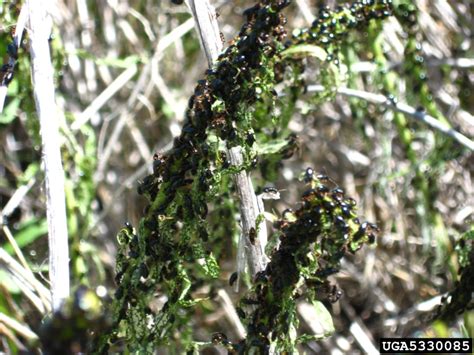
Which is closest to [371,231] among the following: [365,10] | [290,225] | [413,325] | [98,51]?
[290,225]

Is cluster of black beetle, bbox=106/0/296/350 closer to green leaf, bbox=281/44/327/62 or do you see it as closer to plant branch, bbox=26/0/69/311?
plant branch, bbox=26/0/69/311

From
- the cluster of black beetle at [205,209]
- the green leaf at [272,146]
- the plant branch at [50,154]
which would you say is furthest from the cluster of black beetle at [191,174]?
the green leaf at [272,146]

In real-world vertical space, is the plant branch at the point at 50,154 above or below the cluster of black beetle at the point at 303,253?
above

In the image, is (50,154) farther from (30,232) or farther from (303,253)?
(30,232)

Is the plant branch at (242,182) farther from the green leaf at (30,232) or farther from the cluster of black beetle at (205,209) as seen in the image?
the green leaf at (30,232)

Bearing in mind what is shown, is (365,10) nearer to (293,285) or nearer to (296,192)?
(293,285)

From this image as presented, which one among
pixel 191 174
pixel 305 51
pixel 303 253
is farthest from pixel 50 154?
pixel 305 51
